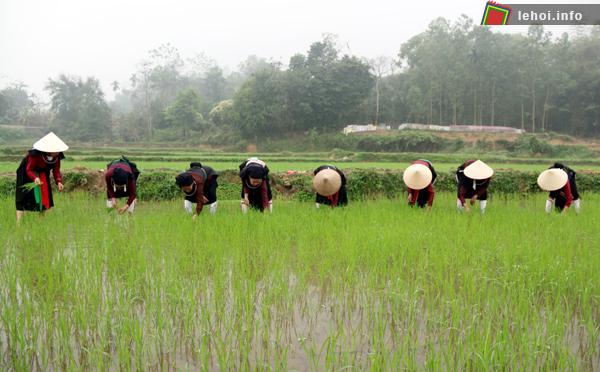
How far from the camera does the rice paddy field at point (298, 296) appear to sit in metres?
1.91

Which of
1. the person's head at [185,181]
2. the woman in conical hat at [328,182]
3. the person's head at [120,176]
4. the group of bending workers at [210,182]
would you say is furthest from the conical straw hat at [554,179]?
the person's head at [120,176]

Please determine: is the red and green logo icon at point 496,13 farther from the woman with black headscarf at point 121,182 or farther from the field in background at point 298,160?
the woman with black headscarf at point 121,182

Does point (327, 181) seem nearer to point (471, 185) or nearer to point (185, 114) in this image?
point (471, 185)

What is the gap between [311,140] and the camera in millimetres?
27547

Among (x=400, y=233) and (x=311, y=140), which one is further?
(x=311, y=140)

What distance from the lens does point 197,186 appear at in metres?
4.66

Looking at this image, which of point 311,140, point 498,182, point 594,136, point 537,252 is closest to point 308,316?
point 537,252

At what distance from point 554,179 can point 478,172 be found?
0.91m

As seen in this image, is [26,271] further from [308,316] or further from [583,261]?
[583,261]

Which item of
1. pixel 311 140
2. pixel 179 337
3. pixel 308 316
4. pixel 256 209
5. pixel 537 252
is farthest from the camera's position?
pixel 311 140

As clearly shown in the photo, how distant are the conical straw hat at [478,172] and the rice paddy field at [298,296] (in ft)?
2.92

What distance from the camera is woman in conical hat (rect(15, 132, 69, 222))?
4516 mm

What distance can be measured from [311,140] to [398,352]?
26.0 metres

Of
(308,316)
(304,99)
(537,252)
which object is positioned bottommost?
(308,316)
